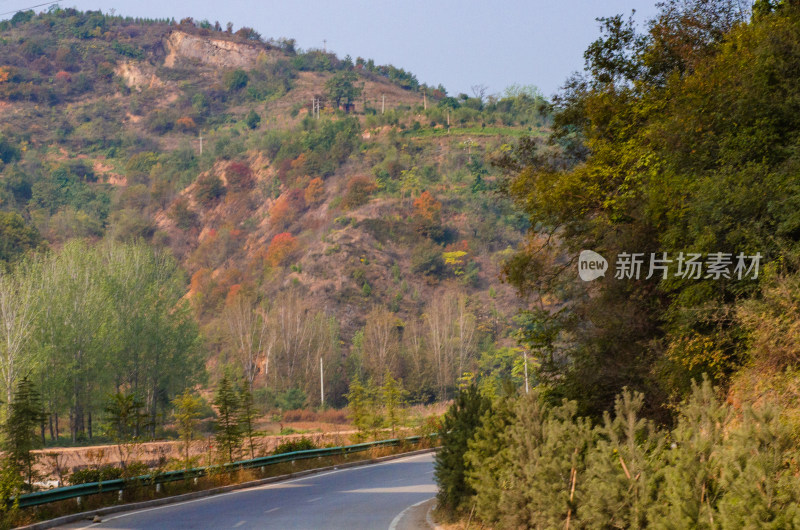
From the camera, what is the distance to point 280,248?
109 m

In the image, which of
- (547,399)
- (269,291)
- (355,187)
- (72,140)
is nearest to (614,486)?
(547,399)

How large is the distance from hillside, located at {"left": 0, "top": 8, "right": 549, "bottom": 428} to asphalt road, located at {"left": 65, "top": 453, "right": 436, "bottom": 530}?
98.8ft

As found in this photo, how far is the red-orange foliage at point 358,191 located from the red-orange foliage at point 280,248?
10.0 meters

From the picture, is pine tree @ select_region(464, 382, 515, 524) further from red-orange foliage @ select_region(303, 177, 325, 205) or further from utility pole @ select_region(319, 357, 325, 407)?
red-orange foliage @ select_region(303, 177, 325, 205)

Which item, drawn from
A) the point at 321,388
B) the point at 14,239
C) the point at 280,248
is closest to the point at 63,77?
the point at 280,248

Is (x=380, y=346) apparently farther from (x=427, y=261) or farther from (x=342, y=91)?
(x=342, y=91)

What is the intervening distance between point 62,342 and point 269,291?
5126 cm

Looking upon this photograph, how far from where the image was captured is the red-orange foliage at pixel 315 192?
123 m

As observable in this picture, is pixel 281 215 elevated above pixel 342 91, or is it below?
below

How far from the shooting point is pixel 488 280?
4126 inches

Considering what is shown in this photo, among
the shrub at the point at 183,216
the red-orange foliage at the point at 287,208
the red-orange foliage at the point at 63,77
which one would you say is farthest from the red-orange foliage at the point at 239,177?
the red-orange foliage at the point at 63,77

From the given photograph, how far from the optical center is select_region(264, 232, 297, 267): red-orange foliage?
107m

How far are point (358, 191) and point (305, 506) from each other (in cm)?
9911

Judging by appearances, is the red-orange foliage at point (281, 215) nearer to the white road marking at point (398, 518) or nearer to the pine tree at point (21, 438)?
the pine tree at point (21, 438)
